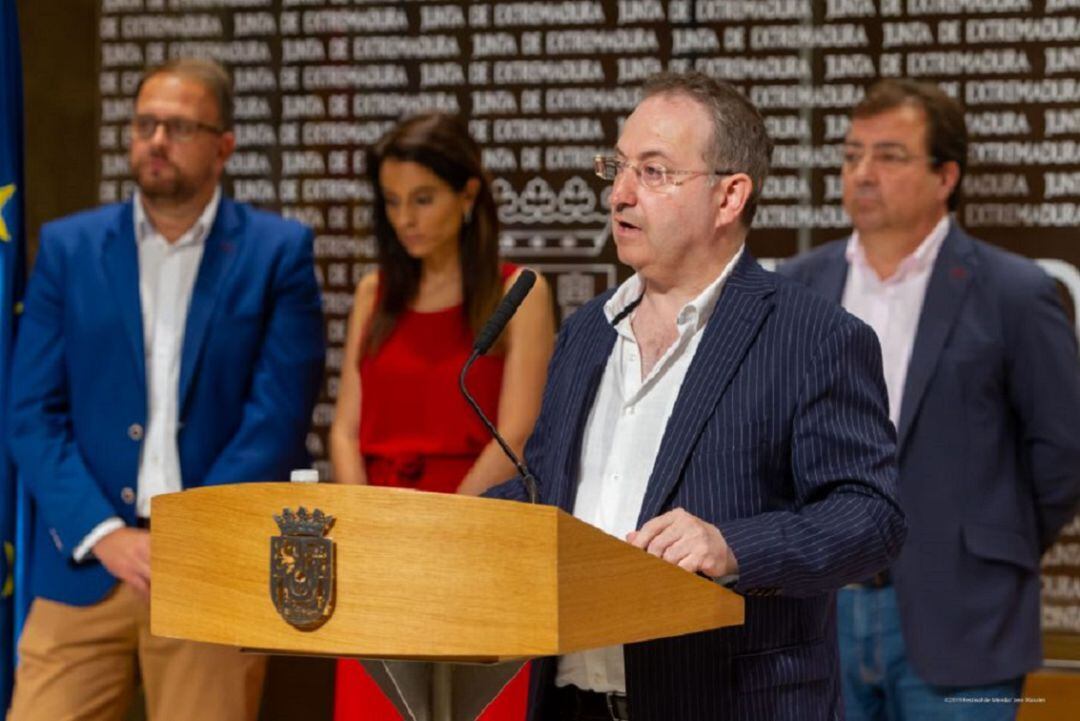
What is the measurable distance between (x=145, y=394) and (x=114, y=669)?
0.67 metres

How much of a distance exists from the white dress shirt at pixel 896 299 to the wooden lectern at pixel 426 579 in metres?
1.95

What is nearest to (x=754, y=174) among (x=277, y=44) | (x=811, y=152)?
(x=811, y=152)

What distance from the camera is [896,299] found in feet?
12.6

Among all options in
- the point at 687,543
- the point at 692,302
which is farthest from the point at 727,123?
the point at 687,543

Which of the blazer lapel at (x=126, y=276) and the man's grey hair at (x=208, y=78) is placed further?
the man's grey hair at (x=208, y=78)

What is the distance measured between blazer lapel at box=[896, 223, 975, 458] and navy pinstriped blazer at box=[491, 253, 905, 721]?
1.37 metres

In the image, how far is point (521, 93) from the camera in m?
4.40

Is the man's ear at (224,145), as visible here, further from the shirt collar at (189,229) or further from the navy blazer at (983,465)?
the navy blazer at (983,465)

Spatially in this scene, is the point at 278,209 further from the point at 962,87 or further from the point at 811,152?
the point at 962,87

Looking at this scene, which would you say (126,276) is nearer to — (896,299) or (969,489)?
(896,299)

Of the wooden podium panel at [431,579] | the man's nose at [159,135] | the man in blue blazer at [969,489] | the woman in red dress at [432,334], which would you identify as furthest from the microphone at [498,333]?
the man's nose at [159,135]

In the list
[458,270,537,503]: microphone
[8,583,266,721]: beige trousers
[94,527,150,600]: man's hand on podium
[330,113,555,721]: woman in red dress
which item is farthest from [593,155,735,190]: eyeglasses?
[8,583,266,721]: beige trousers

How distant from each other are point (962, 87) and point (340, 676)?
85.8 inches

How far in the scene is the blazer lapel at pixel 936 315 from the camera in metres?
3.71
